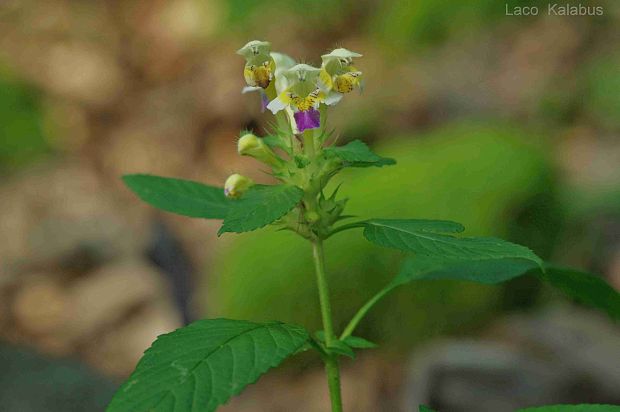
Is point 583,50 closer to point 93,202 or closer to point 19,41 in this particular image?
point 93,202

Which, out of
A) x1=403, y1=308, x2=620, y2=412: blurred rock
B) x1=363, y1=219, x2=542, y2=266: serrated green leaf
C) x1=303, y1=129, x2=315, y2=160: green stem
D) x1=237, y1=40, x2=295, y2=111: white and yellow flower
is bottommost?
x1=403, y1=308, x2=620, y2=412: blurred rock

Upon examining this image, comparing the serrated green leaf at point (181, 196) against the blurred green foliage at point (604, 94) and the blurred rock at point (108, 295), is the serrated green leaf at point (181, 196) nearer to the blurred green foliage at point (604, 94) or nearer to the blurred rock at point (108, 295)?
the blurred rock at point (108, 295)

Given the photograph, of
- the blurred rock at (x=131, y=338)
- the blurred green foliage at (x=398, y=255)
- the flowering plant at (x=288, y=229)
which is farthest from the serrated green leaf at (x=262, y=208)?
the blurred rock at (x=131, y=338)

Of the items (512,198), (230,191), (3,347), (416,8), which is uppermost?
(416,8)

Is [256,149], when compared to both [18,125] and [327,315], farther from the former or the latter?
[18,125]

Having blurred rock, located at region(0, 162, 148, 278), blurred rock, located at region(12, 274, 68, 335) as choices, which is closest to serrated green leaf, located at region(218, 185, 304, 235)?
blurred rock, located at region(12, 274, 68, 335)

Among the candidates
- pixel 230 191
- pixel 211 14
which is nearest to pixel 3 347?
pixel 230 191

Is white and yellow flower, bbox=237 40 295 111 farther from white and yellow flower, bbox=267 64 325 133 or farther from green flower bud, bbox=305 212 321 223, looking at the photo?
green flower bud, bbox=305 212 321 223
